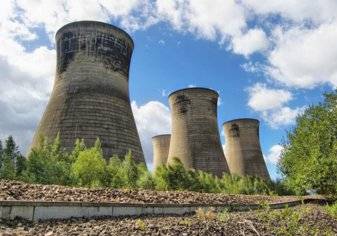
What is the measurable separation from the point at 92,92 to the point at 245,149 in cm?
2050

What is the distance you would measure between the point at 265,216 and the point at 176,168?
12.1m

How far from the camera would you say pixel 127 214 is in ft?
22.1

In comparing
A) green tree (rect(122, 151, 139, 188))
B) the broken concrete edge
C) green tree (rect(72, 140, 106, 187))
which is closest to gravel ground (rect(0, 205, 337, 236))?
the broken concrete edge

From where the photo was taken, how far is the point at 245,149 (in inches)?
1553

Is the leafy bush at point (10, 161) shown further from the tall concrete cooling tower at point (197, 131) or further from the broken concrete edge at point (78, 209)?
the tall concrete cooling tower at point (197, 131)

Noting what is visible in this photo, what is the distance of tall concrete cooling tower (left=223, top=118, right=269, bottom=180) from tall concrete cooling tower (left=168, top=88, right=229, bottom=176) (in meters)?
6.87

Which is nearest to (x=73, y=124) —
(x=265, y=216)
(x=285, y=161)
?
(x=285, y=161)

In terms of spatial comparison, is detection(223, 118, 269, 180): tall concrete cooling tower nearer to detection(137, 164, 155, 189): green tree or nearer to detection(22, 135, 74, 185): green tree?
detection(137, 164, 155, 189): green tree

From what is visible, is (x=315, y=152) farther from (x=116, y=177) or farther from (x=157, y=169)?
(x=116, y=177)

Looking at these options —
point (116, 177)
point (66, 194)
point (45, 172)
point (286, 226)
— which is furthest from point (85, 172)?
point (286, 226)

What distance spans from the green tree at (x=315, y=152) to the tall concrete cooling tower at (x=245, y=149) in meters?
10.1

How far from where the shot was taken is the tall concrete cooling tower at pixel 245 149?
38.9 m

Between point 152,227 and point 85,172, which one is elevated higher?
point 85,172

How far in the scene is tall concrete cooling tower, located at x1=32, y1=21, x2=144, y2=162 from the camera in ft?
71.7
